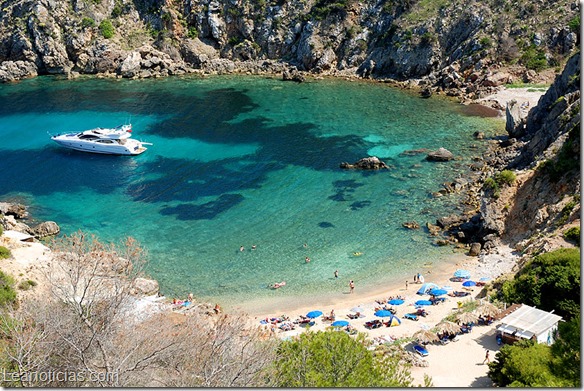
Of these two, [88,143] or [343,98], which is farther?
[343,98]

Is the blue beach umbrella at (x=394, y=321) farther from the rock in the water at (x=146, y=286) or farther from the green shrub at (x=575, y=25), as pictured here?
the green shrub at (x=575, y=25)

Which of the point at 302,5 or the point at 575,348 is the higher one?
the point at 302,5

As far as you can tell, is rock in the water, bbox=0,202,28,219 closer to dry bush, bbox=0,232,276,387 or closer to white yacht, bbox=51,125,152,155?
white yacht, bbox=51,125,152,155

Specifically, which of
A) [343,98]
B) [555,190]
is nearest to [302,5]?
[343,98]

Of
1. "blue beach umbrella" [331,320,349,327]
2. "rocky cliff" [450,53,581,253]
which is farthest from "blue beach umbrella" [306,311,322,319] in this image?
"rocky cliff" [450,53,581,253]

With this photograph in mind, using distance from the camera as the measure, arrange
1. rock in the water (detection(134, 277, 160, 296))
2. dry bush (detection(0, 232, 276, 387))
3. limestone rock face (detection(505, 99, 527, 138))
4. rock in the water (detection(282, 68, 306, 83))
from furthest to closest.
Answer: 1. rock in the water (detection(282, 68, 306, 83))
2. limestone rock face (detection(505, 99, 527, 138))
3. rock in the water (detection(134, 277, 160, 296))
4. dry bush (detection(0, 232, 276, 387))

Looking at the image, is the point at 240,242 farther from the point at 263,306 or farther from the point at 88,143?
the point at 88,143

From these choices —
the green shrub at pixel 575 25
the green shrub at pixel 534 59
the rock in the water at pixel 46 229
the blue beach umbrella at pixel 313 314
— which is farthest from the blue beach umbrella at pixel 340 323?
the green shrub at pixel 575 25
